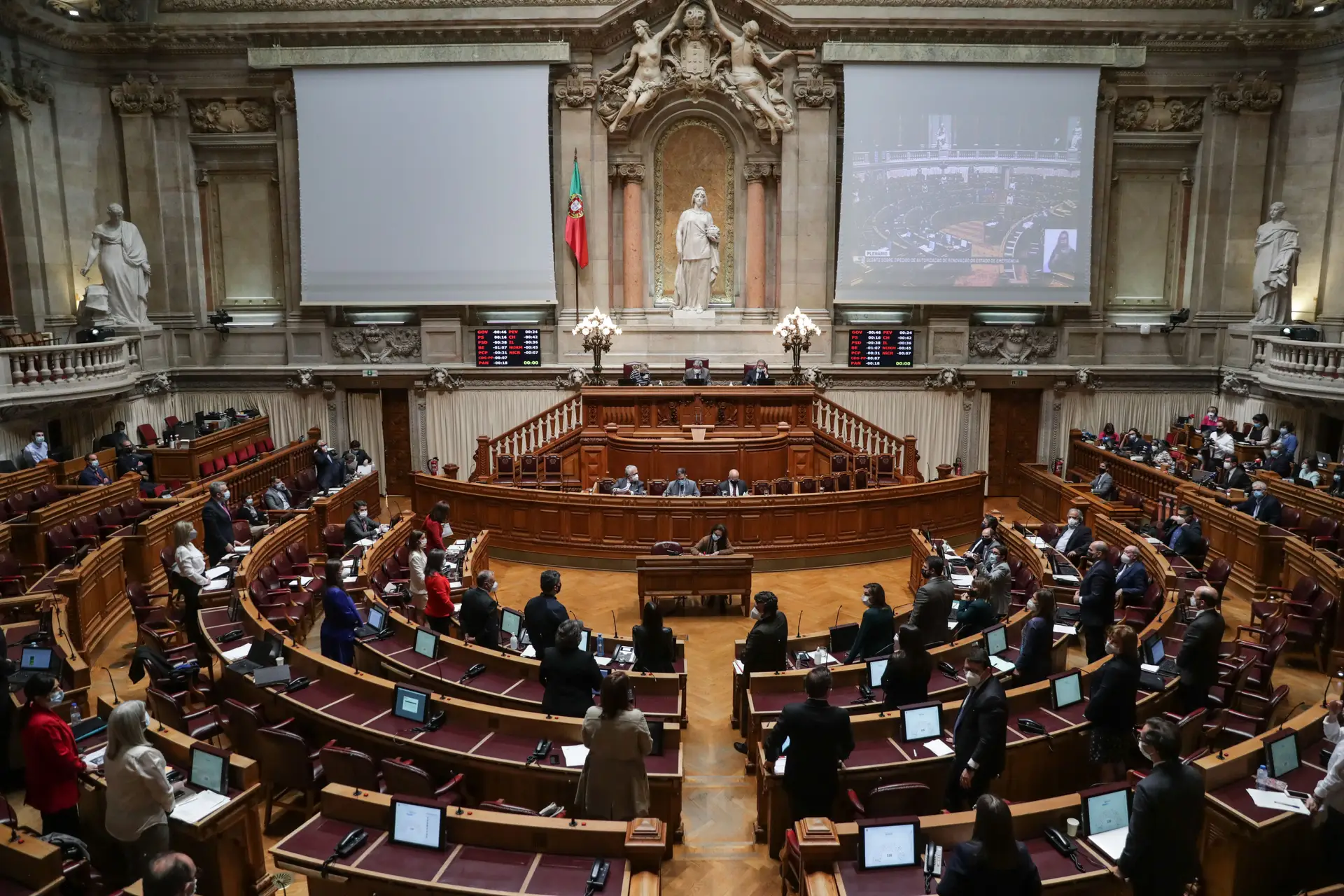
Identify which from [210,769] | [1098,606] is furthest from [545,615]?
[1098,606]

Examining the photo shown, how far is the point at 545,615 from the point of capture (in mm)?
7898

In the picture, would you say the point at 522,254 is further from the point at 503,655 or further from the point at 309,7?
the point at 503,655

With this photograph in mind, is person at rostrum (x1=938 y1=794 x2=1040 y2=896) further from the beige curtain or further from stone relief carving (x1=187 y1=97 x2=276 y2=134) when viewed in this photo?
stone relief carving (x1=187 y1=97 x2=276 y2=134)

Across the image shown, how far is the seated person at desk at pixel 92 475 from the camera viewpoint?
45.7 feet

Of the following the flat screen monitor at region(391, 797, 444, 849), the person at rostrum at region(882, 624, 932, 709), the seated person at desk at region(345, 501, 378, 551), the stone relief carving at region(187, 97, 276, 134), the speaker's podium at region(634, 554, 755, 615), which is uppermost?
the stone relief carving at region(187, 97, 276, 134)

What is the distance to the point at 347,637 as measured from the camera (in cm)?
846

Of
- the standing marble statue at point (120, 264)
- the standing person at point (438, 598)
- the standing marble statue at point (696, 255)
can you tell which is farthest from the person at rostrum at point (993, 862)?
the standing marble statue at point (120, 264)

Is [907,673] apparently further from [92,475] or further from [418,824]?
[92,475]

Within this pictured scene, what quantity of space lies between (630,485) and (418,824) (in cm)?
915

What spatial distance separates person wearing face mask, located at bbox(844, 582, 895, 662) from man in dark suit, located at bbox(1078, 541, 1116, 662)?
7.14ft

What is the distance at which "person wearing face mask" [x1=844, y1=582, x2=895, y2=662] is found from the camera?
762 centimetres

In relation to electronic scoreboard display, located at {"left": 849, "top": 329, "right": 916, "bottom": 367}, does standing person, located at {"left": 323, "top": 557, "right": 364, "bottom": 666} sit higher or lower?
lower

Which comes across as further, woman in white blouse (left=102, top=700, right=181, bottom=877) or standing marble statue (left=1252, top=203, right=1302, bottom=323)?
standing marble statue (left=1252, top=203, right=1302, bottom=323)

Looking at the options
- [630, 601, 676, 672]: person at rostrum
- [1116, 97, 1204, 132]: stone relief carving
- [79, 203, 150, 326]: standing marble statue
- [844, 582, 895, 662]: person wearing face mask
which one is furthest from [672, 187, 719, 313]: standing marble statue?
[844, 582, 895, 662]: person wearing face mask
